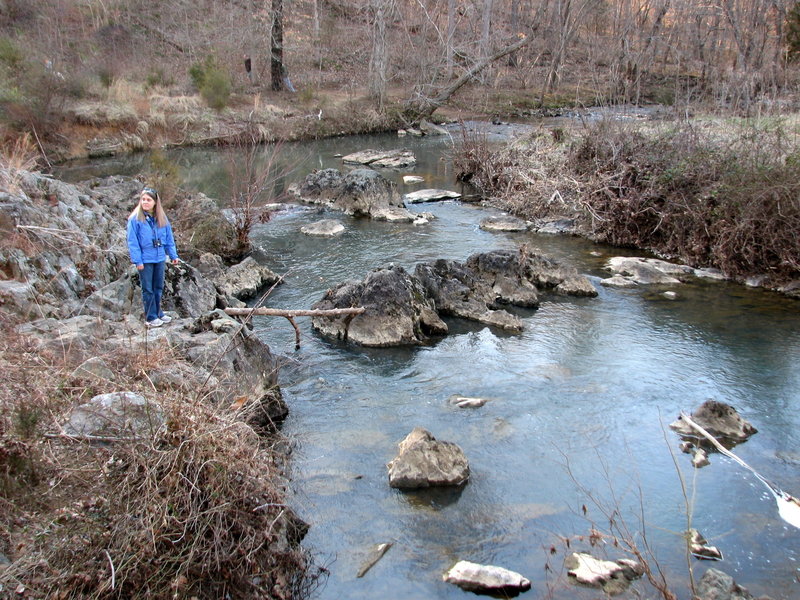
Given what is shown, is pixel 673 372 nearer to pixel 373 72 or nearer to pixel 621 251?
pixel 621 251

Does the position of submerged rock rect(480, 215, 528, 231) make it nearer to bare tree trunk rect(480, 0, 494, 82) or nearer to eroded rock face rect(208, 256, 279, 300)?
eroded rock face rect(208, 256, 279, 300)

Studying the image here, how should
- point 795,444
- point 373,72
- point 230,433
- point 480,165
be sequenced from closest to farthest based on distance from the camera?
point 230,433 → point 795,444 → point 480,165 → point 373,72

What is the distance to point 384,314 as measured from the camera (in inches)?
382

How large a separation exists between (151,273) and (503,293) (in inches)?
233

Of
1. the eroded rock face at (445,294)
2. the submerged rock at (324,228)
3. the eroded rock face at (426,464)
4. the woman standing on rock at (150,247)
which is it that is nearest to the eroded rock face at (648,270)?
the eroded rock face at (445,294)

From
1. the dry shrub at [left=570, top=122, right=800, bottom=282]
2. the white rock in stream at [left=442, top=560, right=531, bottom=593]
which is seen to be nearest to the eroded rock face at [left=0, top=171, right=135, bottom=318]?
the white rock in stream at [left=442, top=560, right=531, bottom=593]

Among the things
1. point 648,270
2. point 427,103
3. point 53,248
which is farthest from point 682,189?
point 427,103

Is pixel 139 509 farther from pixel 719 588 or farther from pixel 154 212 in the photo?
pixel 154 212

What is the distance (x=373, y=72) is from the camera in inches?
1266

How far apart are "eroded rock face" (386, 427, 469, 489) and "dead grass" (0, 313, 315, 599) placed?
4.86 feet

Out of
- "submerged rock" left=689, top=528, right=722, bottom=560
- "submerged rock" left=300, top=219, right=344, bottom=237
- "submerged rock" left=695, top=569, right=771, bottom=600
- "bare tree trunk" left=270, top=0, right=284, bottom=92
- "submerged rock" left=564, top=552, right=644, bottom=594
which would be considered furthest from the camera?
"bare tree trunk" left=270, top=0, right=284, bottom=92

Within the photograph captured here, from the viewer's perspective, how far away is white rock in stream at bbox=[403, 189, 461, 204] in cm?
1900

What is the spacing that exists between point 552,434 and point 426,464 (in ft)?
5.60

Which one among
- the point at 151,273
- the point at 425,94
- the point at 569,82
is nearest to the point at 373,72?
the point at 425,94
